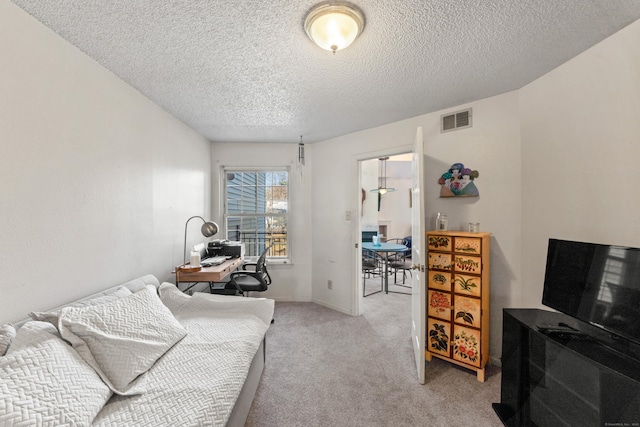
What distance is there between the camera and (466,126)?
245cm

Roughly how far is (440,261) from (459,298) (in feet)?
1.09

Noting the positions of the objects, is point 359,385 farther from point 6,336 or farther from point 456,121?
point 456,121

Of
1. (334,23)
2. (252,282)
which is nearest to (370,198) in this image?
(252,282)

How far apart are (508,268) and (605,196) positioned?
0.88m

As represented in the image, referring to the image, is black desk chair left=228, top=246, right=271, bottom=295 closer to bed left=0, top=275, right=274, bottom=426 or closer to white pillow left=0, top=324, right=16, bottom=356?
bed left=0, top=275, right=274, bottom=426

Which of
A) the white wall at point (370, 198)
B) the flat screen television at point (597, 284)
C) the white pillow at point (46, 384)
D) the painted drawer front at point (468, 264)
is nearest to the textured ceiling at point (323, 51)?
the flat screen television at point (597, 284)

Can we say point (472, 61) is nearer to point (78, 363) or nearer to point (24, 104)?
point (24, 104)

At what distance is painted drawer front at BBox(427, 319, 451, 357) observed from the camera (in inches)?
87.3

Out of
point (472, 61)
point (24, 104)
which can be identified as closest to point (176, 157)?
point (24, 104)

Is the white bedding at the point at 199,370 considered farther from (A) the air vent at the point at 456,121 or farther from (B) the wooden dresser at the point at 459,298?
(A) the air vent at the point at 456,121

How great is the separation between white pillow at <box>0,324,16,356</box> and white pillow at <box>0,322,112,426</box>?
4 cm

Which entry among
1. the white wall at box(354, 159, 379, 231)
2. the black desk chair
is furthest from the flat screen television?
the white wall at box(354, 159, 379, 231)

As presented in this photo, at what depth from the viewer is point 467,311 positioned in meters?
2.11

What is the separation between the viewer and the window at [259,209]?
13.1 ft
